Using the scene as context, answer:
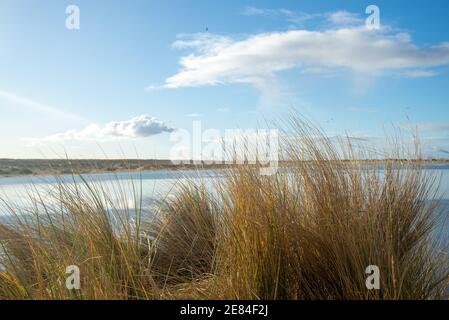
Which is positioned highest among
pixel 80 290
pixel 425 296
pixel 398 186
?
pixel 398 186

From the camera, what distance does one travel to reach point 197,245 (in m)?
3.95

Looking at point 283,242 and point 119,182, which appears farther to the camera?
point 119,182

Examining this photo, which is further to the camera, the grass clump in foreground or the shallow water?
the shallow water

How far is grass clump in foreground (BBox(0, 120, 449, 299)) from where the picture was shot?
2.54 metres

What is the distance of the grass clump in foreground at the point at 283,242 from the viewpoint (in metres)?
2.54

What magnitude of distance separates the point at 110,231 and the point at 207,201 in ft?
3.79

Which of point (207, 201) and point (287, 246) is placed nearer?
point (287, 246)

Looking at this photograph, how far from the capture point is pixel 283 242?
8.66 feet

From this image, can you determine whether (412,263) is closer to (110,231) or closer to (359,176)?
(359,176)

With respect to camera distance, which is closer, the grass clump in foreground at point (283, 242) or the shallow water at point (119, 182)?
the grass clump in foreground at point (283, 242)

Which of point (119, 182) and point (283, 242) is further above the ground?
point (119, 182)
